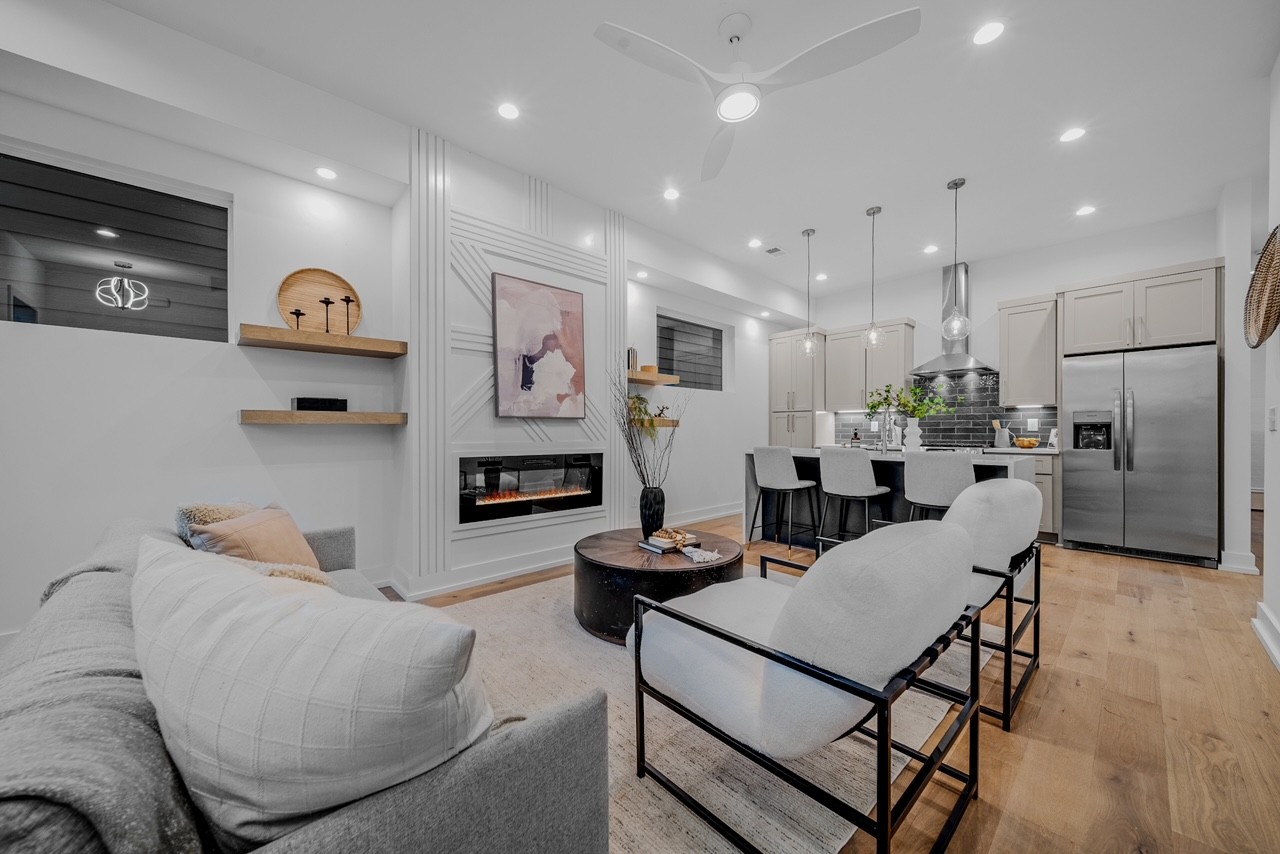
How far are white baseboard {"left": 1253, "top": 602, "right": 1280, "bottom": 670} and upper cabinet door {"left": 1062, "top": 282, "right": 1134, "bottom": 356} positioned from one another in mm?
2560

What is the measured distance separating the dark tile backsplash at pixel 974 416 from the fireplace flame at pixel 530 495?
4.26 metres

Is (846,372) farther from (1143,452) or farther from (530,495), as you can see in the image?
(530,495)

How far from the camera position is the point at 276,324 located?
308 centimetres

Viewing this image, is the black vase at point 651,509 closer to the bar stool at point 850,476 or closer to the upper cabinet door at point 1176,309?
the bar stool at point 850,476

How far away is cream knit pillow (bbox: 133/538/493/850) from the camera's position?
588 millimetres

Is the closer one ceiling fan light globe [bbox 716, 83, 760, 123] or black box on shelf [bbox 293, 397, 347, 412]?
ceiling fan light globe [bbox 716, 83, 760, 123]

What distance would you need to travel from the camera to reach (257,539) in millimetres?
1548

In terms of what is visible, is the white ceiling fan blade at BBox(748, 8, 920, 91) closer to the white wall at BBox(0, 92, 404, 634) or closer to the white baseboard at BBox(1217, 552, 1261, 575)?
the white wall at BBox(0, 92, 404, 634)

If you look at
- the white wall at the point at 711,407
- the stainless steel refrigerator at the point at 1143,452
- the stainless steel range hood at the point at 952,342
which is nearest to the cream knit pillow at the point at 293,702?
the white wall at the point at 711,407

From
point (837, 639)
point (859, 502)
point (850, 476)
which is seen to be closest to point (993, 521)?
point (837, 639)

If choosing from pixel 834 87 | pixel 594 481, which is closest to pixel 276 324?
pixel 594 481

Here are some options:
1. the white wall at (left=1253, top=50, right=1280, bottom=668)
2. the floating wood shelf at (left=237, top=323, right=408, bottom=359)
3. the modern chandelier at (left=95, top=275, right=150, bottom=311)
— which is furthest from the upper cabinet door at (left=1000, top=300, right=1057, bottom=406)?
the modern chandelier at (left=95, top=275, right=150, bottom=311)

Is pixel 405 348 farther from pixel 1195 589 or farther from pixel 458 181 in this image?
pixel 1195 589

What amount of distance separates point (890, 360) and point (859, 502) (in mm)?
2565
